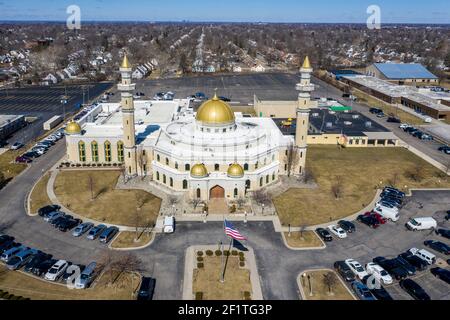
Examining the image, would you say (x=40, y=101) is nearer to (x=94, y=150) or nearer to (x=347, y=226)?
(x=94, y=150)

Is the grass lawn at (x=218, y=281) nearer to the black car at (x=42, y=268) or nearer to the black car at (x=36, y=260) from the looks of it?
the black car at (x=42, y=268)

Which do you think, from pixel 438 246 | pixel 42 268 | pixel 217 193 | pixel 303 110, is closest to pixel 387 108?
pixel 303 110

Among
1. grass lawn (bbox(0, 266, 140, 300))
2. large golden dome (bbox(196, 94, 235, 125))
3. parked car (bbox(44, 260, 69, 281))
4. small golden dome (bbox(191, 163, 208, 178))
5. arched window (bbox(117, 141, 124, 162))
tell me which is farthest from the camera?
arched window (bbox(117, 141, 124, 162))

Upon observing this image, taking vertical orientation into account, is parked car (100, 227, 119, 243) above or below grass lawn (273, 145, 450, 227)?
below

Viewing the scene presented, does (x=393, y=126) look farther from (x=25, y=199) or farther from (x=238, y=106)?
(x=25, y=199)

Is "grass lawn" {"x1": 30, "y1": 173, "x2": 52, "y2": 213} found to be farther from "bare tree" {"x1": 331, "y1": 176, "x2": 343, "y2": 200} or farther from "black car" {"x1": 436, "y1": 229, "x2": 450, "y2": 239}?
"black car" {"x1": 436, "y1": 229, "x2": 450, "y2": 239}

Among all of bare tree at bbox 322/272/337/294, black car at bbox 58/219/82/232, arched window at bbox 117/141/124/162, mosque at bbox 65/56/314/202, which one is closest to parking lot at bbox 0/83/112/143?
mosque at bbox 65/56/314/202

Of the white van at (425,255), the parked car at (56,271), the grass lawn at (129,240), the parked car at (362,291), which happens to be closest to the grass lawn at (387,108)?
the white van at (425,255)

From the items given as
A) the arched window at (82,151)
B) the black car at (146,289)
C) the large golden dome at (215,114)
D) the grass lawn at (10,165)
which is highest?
the large golden dome at (215,114)
